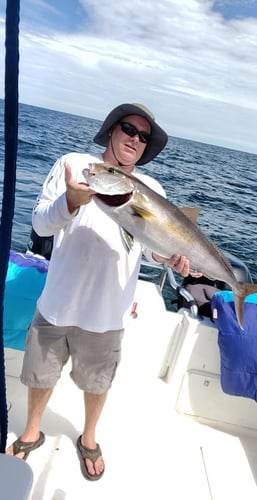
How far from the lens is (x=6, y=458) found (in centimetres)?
115

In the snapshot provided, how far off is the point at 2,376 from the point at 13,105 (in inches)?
34.2

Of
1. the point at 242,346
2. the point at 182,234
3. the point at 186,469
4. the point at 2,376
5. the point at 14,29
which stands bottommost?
the point at 186,469

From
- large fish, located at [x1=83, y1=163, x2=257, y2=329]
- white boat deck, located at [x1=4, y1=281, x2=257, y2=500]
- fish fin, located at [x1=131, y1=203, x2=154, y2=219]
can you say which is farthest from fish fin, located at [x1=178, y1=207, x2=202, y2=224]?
white boat deck, located at [x1=4, y1=281, x2=257, y2=500]

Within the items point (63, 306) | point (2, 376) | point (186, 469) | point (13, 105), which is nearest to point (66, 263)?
point (63, 306)

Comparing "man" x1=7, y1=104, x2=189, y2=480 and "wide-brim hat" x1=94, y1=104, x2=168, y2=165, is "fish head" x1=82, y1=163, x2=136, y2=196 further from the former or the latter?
"wide-brim hat" x1=94, y1=104, x2=168, y2=165

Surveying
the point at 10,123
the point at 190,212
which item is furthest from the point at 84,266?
the point at 10,123

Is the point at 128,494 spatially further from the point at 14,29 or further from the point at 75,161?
the point at 14,29

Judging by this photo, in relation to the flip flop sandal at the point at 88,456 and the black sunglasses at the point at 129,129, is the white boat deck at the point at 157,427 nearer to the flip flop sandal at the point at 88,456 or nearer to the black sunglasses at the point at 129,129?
the flip flop sandal at the point at 88,456

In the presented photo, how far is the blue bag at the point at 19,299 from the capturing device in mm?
3053

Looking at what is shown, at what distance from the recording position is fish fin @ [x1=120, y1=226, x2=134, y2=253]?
2.10m

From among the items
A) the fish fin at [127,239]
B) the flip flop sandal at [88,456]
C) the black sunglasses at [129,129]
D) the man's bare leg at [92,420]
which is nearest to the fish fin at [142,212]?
the fish fin at [127,239]

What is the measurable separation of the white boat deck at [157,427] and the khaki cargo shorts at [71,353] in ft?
2.04

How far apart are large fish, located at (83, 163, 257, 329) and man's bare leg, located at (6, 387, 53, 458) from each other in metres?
1.11

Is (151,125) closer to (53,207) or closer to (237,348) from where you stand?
(53,207)
